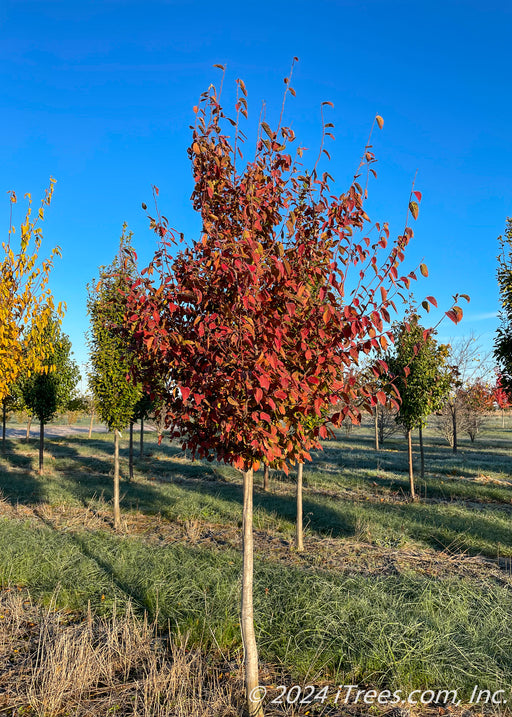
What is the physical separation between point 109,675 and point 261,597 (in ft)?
6.59

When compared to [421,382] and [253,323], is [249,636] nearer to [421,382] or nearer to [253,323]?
[253,323]

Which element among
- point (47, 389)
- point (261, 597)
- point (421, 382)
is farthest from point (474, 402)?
point (261, 597)

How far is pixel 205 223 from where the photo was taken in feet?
11.9

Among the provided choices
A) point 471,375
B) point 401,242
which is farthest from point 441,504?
point 471,375

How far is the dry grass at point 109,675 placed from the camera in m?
3.61

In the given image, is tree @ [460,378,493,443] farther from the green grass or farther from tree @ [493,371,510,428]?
the green grass

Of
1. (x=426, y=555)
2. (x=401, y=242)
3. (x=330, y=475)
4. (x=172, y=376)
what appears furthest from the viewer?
(x=330, y=475)

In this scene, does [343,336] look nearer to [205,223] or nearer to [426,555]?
[205,223]

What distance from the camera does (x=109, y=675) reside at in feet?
13.2

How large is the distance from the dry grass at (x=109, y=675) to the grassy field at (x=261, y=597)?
0.06 ft

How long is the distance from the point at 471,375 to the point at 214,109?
32611mm

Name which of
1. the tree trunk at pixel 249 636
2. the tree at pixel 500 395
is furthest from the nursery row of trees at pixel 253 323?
the tree at pixel 500 395

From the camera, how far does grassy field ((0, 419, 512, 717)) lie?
3.96 m

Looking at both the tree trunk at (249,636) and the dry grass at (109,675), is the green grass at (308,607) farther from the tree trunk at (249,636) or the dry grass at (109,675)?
the tree trunk at (249,636)
